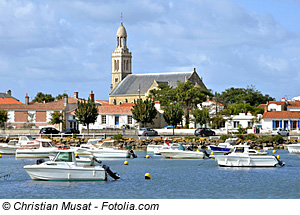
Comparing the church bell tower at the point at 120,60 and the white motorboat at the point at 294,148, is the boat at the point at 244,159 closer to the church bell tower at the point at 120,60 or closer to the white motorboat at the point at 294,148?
the white motorboat at the point at 294,148

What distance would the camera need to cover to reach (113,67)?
Answer: 161 metres

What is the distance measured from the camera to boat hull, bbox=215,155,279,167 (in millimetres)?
44156

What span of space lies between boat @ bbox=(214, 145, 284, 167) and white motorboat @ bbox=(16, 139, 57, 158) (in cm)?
1738

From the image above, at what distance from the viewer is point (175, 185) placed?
36.8 metres

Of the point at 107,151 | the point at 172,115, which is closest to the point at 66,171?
the point at 107,151

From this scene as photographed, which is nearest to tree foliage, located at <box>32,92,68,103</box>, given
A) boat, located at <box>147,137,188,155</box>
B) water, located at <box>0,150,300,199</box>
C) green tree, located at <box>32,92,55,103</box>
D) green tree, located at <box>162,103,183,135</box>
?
green tree, located at <box>32,92,55,103</box>

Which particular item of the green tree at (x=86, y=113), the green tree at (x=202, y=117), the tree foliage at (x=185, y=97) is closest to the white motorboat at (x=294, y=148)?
the green tree at (x=202, y=117)

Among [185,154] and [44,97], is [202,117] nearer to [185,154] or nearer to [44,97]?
[185,154]

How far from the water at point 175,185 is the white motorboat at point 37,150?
7191 millimetres

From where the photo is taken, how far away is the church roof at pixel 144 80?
447ft
